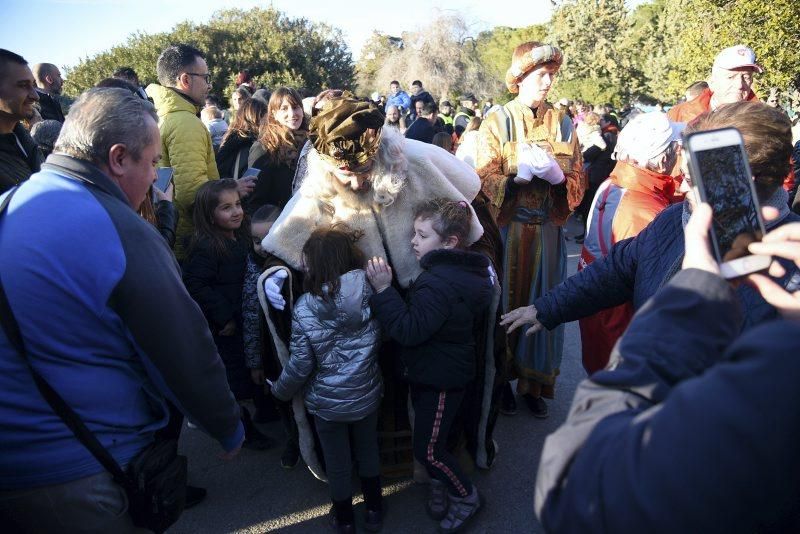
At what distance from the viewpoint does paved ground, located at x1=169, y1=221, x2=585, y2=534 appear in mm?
2510

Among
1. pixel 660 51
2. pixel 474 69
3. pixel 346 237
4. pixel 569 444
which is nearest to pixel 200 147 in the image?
pixel 346 237

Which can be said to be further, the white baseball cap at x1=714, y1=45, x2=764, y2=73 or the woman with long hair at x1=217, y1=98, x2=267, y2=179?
the woman with long hair at x1=217, y1=98, x2=267, y2=179

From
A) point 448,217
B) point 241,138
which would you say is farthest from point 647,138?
point 241,138

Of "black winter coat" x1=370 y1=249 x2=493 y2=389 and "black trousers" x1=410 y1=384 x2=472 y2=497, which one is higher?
"black winter coat" x1=370 y1=249 x2=493 y2=389

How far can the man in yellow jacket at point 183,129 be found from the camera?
10.9 feet

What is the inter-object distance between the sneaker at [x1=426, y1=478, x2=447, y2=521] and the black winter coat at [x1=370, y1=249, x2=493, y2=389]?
0.59m

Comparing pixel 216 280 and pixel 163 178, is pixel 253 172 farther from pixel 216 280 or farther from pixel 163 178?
pixel 216 280

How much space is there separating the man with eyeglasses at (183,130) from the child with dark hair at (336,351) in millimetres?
1330

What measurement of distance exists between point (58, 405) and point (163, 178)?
6.29 ft

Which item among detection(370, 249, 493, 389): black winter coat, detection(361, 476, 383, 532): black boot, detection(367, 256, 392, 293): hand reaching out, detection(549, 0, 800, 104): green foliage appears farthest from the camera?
detection(549, 0, 800, 104): green foliage

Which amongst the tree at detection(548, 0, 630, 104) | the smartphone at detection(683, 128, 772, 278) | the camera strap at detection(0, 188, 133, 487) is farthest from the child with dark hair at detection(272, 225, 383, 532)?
the tree at detection(548, 0, 630, 104)

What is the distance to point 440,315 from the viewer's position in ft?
6.84

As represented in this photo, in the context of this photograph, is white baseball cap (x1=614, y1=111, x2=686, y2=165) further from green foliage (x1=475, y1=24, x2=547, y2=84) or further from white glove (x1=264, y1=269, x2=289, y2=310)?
green foliage (x1=475, y1=24, x2=547, y2=84)

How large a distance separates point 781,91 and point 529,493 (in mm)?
6754
